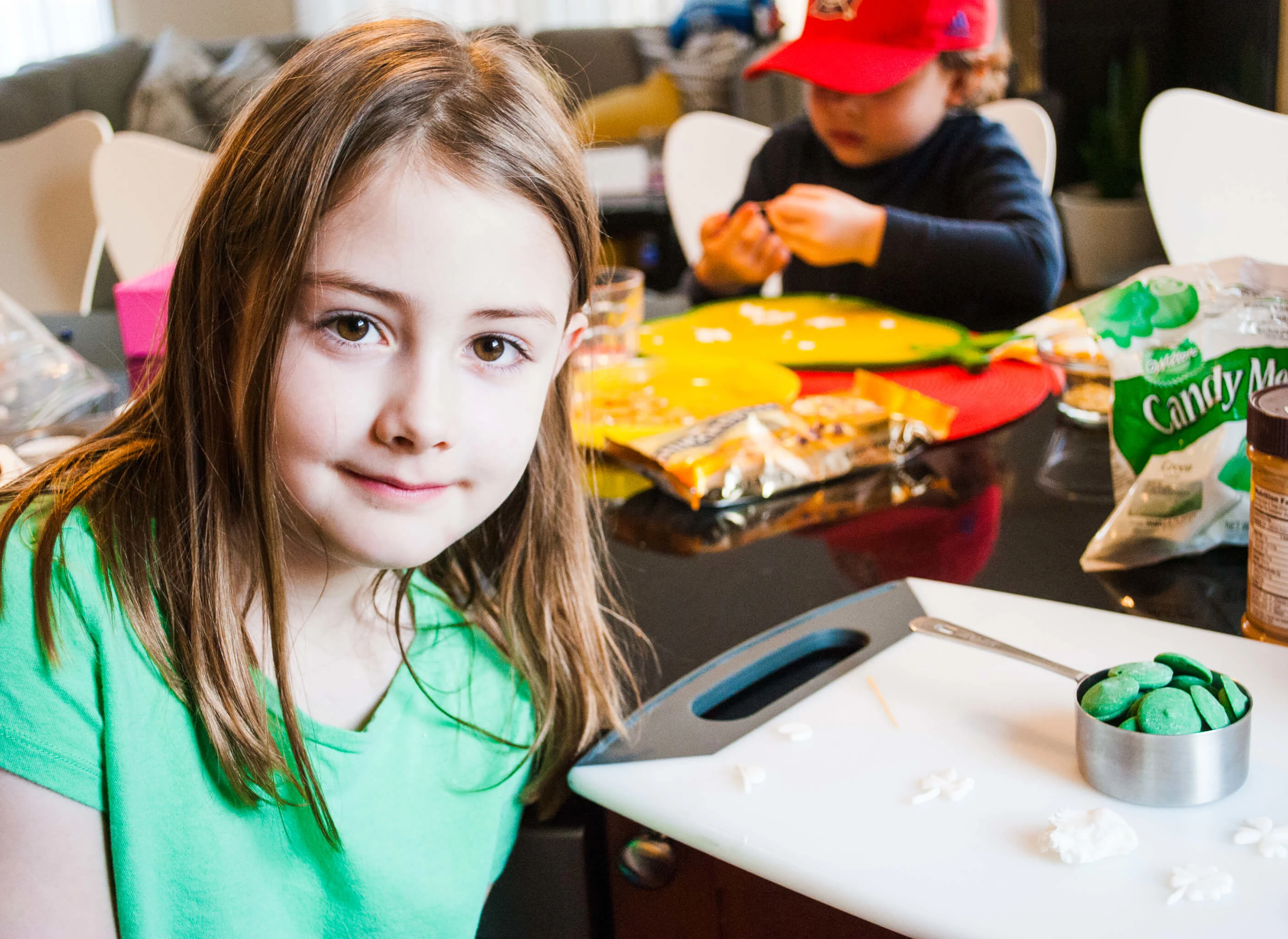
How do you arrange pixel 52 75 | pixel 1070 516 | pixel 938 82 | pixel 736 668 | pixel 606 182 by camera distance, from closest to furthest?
pixel 736 668
pixel 1070 516
pixel 938 82
pixel 606 182
pixel 52 75

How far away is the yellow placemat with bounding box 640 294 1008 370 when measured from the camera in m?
1.25

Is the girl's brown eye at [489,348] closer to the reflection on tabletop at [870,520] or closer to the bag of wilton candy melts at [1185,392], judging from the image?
the reflection on tabletop at [870,520]

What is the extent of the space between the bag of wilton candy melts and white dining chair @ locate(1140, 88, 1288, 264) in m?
1.01

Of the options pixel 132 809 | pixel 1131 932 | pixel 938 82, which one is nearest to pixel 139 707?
pixel 132 809

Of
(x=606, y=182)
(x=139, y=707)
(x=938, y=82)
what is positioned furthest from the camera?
(x=606, y=182)

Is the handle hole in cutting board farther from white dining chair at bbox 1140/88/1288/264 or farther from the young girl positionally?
white dining chair at bbox 1140/88/1288/264

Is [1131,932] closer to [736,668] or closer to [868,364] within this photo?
[736,668]

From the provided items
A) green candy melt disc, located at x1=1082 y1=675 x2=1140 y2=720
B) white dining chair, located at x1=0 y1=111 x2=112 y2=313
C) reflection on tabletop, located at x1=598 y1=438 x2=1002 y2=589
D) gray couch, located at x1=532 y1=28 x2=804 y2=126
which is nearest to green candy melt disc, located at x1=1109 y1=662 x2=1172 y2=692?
green candy melt disc, located at x1=1082 y1=675 x2=1140 y2=720

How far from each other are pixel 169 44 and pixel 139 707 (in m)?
4.26

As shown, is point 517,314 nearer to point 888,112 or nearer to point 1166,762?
point 1166,762

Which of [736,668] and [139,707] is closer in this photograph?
[139,707]

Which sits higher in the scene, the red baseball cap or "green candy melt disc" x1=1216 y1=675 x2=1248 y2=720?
the red baseball cap

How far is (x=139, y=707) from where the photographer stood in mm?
582

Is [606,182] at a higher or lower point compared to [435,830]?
lower
